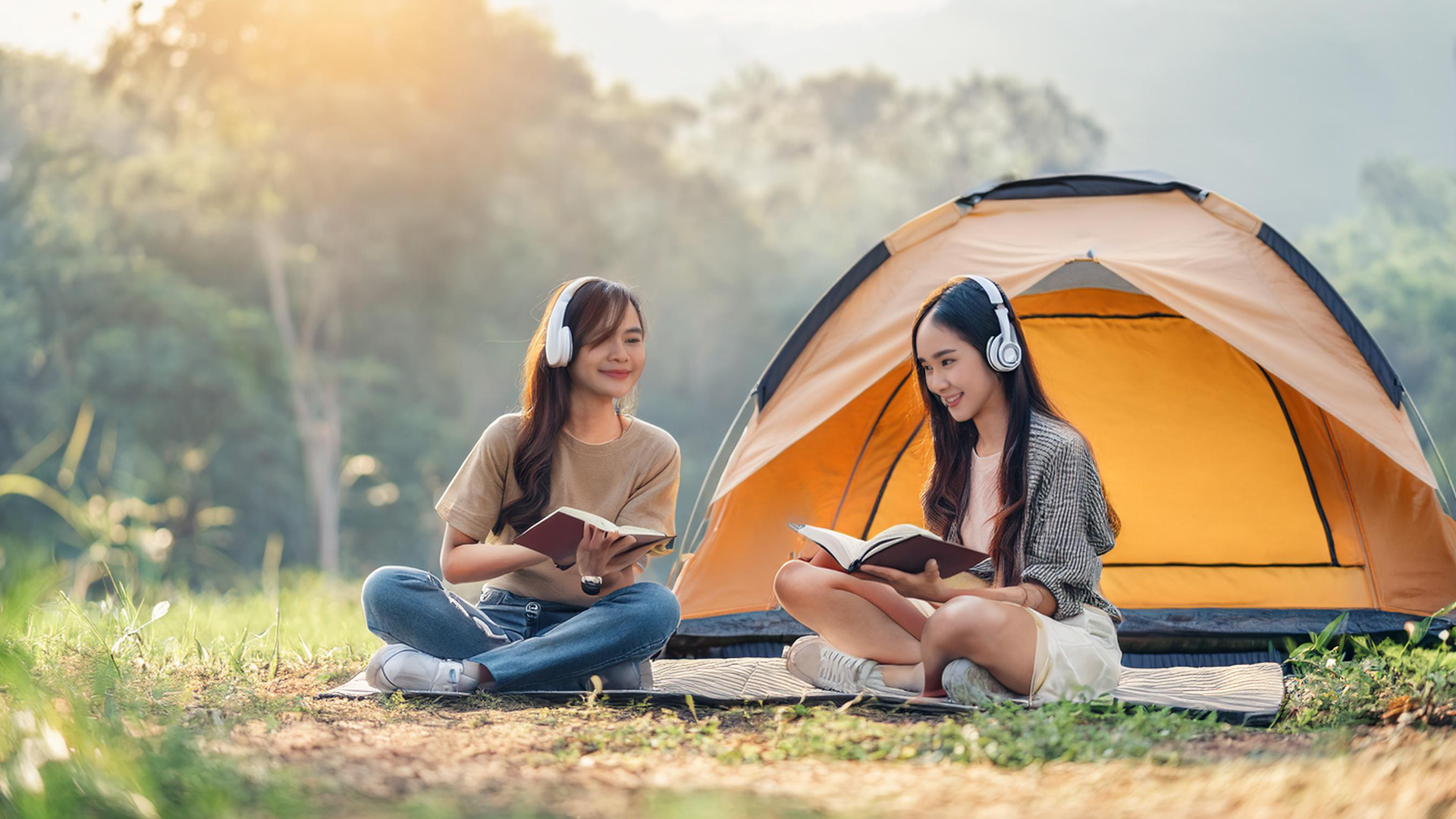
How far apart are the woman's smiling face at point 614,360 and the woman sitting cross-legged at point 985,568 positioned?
24.0 inches

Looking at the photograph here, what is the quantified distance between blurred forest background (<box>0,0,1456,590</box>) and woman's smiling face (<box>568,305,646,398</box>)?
9.38m

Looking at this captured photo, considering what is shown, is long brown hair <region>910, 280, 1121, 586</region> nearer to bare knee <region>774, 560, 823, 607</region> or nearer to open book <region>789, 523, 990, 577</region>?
open book <region>789, 523, 990, 577</region>

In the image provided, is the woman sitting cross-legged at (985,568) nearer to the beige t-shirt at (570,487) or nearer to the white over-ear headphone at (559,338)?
the beige t-shirt at (570,487)

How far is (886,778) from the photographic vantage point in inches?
71.8

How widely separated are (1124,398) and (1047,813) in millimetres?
2959

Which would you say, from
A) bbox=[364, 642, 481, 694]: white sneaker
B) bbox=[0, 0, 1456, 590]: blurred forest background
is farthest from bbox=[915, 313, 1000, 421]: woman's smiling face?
bbox=[0, 0, 1456, 590]: blurred forest background

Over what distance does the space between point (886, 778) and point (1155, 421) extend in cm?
281

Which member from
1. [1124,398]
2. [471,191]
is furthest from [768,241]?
[1124,398]

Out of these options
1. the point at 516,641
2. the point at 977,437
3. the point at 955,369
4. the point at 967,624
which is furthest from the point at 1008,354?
the point at 516,641

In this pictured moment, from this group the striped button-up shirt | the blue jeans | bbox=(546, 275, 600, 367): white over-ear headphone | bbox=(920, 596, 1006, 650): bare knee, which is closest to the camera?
bbox=(920, 596, 1006, 650): bare knee

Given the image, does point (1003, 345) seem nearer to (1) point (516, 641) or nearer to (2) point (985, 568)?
(2) point (985, 568)

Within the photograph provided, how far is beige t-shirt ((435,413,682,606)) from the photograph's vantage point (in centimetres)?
→ 287

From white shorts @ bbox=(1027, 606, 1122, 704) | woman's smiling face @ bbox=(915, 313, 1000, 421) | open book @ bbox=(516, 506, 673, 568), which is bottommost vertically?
white shorts @ bbox=(1027, 606, 1122, 704)

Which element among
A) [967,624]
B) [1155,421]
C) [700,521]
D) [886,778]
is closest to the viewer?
[886,778]
